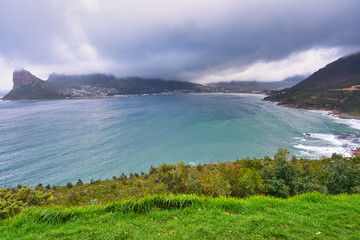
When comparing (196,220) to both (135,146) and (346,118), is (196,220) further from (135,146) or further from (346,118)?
(346,118)

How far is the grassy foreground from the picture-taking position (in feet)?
17.4

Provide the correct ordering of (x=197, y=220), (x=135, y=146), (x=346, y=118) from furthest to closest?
(x=346, y=118)
(x=135, y=146)
(x=197, y=220)

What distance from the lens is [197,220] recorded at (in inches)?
241

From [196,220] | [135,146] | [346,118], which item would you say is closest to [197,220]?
[196,220]

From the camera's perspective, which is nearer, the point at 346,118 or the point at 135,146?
the point at 135,146

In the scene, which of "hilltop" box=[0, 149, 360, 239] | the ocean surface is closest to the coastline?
the ocean surface

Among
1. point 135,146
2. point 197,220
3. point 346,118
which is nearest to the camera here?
point 197,220

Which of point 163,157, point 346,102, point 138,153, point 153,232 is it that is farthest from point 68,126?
point 346,102

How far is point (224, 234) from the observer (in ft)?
17.3

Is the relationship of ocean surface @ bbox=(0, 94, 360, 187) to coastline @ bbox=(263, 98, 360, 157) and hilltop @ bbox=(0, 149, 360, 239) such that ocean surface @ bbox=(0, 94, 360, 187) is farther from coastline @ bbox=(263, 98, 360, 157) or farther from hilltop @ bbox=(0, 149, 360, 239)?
hilltop @ bbox=(0, 149, 360, 239)

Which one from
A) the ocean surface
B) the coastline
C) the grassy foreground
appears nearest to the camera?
the grassy foreground

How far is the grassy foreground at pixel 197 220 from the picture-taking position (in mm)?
5301

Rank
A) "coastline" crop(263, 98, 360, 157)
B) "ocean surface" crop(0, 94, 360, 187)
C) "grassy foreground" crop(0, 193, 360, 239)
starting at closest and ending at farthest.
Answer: "grassy foreground" crop(0, 193, 360, 239), "ocean surface" crop(0, 94, 360, 187), "coastline" crop(263, 98, 360, 157)

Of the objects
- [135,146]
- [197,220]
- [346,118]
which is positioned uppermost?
[197,220]
